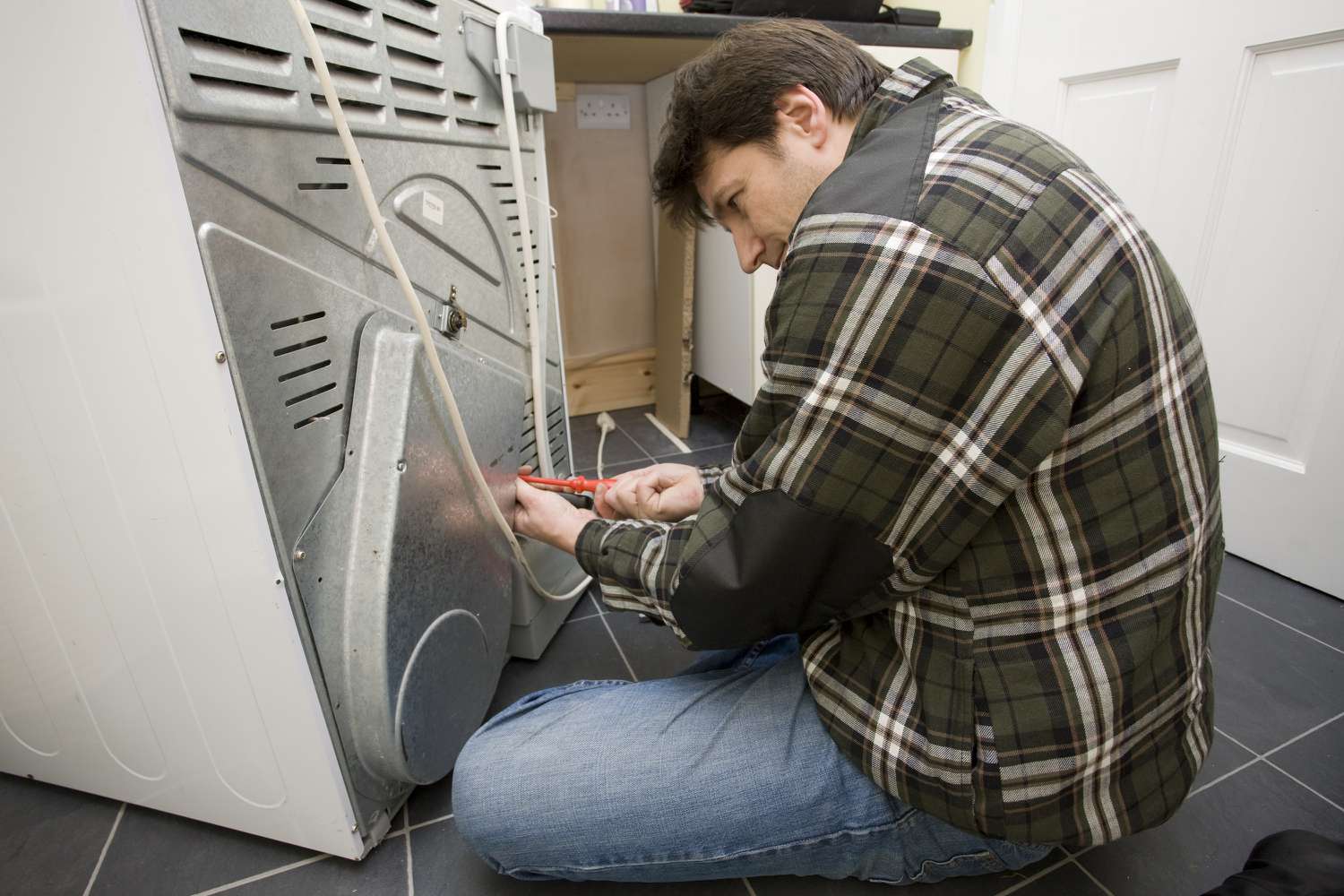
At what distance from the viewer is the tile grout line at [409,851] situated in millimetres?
736

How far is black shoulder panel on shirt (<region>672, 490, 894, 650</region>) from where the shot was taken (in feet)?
1.76

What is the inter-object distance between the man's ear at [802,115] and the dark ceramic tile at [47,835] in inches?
40.5

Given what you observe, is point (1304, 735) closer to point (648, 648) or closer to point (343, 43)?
point (648, 648)

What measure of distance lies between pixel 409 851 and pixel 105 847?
1.13 feet

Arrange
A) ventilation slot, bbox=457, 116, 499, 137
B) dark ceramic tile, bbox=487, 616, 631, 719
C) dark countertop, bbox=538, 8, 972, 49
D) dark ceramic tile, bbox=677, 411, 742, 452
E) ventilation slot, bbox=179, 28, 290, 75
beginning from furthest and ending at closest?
dark ceramic tile, bbox=677, 411, 742, 452
dark countertop, bbox=538, 8, 972, 49
dark ceramic tile, bbox=487, 616, 631, 719
ventilation slot, bbox=457, 116, 499, 137
ventilation slot, bbox=179, 28, 290, 75

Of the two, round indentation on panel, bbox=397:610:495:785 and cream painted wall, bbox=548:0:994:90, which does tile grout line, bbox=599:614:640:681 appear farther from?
cream painted wall, bbox=548:0:994:90

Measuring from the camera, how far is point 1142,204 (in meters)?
1.26

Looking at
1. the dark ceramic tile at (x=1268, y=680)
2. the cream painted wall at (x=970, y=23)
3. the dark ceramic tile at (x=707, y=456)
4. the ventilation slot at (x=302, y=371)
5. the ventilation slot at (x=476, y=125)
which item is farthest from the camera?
the dark ceramic tile at (x=707, y=456)

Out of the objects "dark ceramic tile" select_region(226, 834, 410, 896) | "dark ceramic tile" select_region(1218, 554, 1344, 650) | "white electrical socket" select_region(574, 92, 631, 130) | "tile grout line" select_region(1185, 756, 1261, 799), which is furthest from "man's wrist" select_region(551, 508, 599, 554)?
"white electrical socket" select_region(574, 92, 631, 130)

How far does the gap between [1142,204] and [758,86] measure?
39.6 inches

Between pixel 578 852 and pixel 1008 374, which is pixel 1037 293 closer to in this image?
pixel 1008 374

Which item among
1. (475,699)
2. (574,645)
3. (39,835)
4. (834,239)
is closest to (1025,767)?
(834,239)

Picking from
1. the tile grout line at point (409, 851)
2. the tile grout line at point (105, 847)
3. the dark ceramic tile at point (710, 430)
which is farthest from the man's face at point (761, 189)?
the dark ceramic tile at point (710, 430)

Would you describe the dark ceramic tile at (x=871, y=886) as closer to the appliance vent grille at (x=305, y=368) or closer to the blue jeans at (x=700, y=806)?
the blue jeans at (x=700, y=806)
